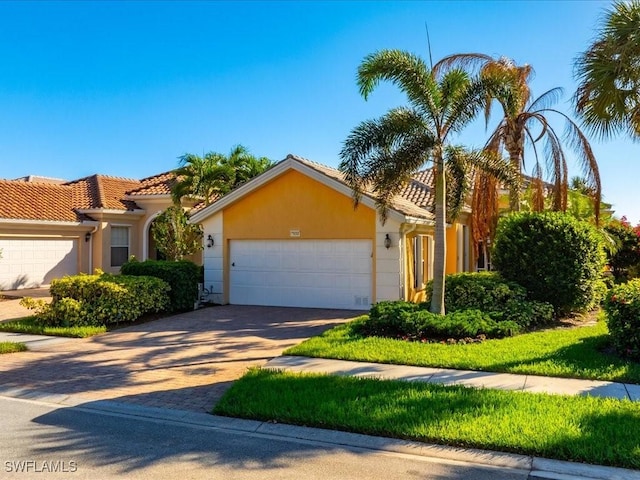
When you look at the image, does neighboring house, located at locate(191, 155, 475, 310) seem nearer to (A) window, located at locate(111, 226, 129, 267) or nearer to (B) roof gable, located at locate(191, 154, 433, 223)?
(B) roof gable, located at locate(191, 154, 433, 223)

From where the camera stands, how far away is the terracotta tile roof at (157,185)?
2356 centimetres

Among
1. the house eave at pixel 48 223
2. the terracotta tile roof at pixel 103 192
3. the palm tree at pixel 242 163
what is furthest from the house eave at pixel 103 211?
the palm tree at pixel 242 163

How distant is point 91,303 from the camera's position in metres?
12.3

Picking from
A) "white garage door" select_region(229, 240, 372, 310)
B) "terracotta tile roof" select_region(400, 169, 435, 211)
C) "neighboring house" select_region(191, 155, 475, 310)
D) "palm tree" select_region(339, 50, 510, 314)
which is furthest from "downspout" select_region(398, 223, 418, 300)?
"terracotta tile roof" select_region(400, 169, 435, 211)

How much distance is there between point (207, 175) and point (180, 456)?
15.8 m

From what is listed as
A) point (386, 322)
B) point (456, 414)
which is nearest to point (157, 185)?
point (386, 322)

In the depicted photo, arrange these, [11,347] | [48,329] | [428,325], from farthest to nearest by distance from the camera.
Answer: [48,329], [428,325], [11,347]

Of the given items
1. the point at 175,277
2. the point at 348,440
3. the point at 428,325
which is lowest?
the point at 348,440

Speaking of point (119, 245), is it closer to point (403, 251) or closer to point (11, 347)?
point (11, 347)

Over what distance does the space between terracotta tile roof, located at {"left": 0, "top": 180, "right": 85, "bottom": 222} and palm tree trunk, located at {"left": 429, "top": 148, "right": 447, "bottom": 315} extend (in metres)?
16.7

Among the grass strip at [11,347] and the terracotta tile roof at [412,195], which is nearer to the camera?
the grass strip at [11,347]

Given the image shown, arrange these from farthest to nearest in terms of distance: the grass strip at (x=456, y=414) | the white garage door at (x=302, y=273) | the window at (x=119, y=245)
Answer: the window at (x=119, y=245) → the white garage door at (x=302, y=273) → the grass strip at (x=456, y=414)

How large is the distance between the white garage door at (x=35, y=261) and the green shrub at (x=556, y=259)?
18.4 m

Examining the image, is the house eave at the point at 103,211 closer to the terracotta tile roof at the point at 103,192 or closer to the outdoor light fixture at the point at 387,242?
the terracotta tile roof at the point at 103,192
